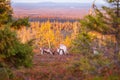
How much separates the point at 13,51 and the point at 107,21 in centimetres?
598

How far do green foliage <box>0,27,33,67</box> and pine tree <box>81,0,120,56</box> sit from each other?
4.05 m

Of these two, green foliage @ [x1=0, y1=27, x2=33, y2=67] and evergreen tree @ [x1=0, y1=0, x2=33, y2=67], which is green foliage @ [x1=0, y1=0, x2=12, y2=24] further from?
green foliage @ [x1=0, y1=27, x2=33, y2=67]

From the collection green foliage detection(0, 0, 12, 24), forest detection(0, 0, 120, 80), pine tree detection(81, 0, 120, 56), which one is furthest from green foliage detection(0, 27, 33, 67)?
pine tree detection(81, 0, 120, 56)

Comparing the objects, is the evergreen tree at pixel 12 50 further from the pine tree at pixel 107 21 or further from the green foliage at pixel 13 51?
the pine tree at pixel 107 21

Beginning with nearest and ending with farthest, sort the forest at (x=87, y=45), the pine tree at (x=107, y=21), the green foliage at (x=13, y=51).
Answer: the green foliage at (x=13, y=51) < the forest at (x=87, y=45) < the pine tree at (x=107, y=21)

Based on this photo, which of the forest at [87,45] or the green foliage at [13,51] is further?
the forest at [87,45]

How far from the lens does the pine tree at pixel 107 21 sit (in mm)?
15961

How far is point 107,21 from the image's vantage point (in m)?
17.0

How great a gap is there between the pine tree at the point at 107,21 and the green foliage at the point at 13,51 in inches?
160

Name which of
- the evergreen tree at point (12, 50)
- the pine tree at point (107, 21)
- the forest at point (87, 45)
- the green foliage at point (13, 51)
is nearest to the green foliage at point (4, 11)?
the forest at point (87, 45)

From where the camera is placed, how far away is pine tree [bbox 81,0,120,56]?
52.4 ft

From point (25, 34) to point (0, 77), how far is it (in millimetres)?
123617

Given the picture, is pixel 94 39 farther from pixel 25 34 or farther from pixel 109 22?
pixel 25 34

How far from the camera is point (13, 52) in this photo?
487 inches
